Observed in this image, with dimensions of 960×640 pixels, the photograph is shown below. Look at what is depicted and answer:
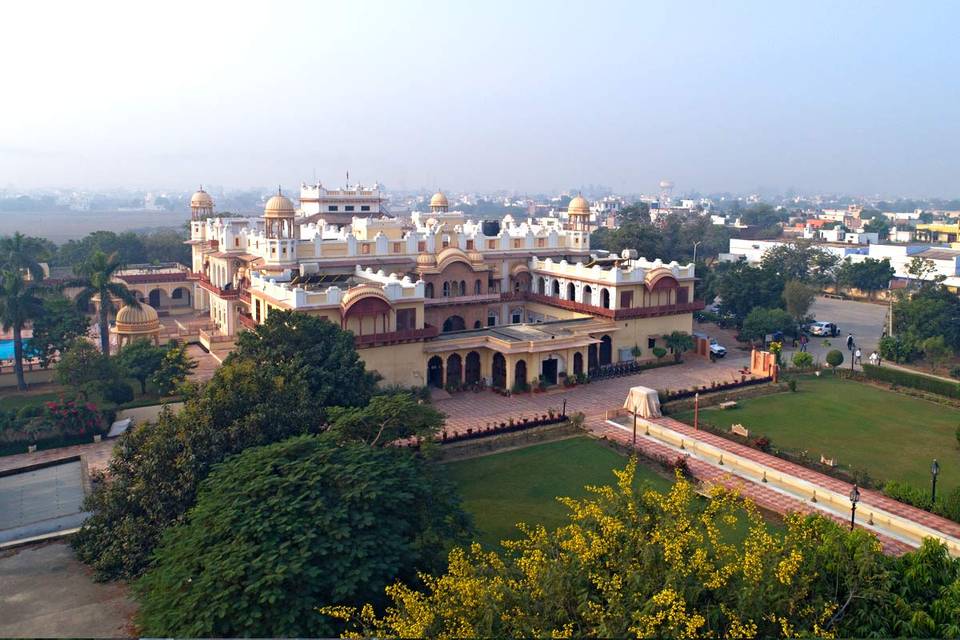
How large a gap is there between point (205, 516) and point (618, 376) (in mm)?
23237

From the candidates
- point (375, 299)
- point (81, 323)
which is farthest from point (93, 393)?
point (375, 299)

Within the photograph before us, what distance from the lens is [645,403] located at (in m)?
28.0

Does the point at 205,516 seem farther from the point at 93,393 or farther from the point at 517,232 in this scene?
the point at 517,232

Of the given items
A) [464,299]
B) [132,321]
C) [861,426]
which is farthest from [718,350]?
[132,321]

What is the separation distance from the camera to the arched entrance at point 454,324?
37219 millimetres

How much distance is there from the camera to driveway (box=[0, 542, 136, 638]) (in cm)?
1433

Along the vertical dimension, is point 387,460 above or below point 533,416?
above

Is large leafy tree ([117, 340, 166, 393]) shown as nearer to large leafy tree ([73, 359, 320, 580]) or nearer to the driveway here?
large leafy tree ([73, 359, 320, 580])

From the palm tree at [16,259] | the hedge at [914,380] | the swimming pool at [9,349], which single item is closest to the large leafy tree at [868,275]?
the hedge at [914,380]

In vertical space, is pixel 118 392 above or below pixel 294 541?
below

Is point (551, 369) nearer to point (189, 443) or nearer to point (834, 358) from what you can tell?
point (834, 358)

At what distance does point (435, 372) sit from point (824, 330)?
979 inches

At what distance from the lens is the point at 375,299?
29391 mm

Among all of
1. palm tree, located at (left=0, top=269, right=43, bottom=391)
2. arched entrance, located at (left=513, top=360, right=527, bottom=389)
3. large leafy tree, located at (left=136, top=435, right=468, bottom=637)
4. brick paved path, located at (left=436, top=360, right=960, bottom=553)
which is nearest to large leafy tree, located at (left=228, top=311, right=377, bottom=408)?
brick paved path, located at (left=436, top=360, right=960, bottom=553)
